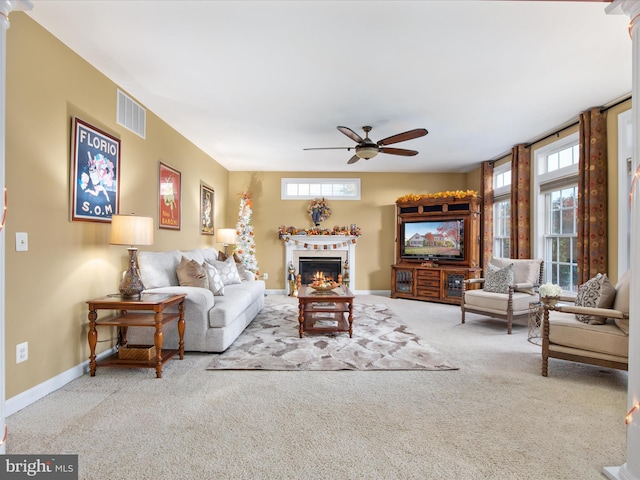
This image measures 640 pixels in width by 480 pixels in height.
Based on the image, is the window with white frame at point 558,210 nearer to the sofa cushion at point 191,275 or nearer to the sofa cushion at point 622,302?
the sofa cushion at point 622,302

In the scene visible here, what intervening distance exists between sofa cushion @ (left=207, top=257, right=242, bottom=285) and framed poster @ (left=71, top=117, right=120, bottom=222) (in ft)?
5.68

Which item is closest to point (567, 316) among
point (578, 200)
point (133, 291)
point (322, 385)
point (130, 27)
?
point (578, 200)

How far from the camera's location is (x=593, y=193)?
4070 mm

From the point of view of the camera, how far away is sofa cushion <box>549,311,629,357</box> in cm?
277

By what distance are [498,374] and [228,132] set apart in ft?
14.9

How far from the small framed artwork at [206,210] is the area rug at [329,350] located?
7.16 ft

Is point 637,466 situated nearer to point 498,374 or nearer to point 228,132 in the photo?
point 498,374

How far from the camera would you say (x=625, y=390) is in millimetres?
2754

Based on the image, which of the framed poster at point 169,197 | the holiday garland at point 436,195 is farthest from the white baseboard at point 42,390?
the holiday garland at point 436,195

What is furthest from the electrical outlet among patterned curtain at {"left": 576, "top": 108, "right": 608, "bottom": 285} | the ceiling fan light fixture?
patterned curtain at {"left": 576, "top": 108, "right": 608, "bottom": 285}

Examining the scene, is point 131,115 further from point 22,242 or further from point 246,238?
point 246,238

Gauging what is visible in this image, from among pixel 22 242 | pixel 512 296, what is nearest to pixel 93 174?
pixel 22 242

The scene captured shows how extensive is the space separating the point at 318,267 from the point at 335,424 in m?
5.61

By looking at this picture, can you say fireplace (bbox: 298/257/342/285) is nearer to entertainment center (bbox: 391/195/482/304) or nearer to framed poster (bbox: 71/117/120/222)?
entertainment center (bbox: 391/195/482/304)
